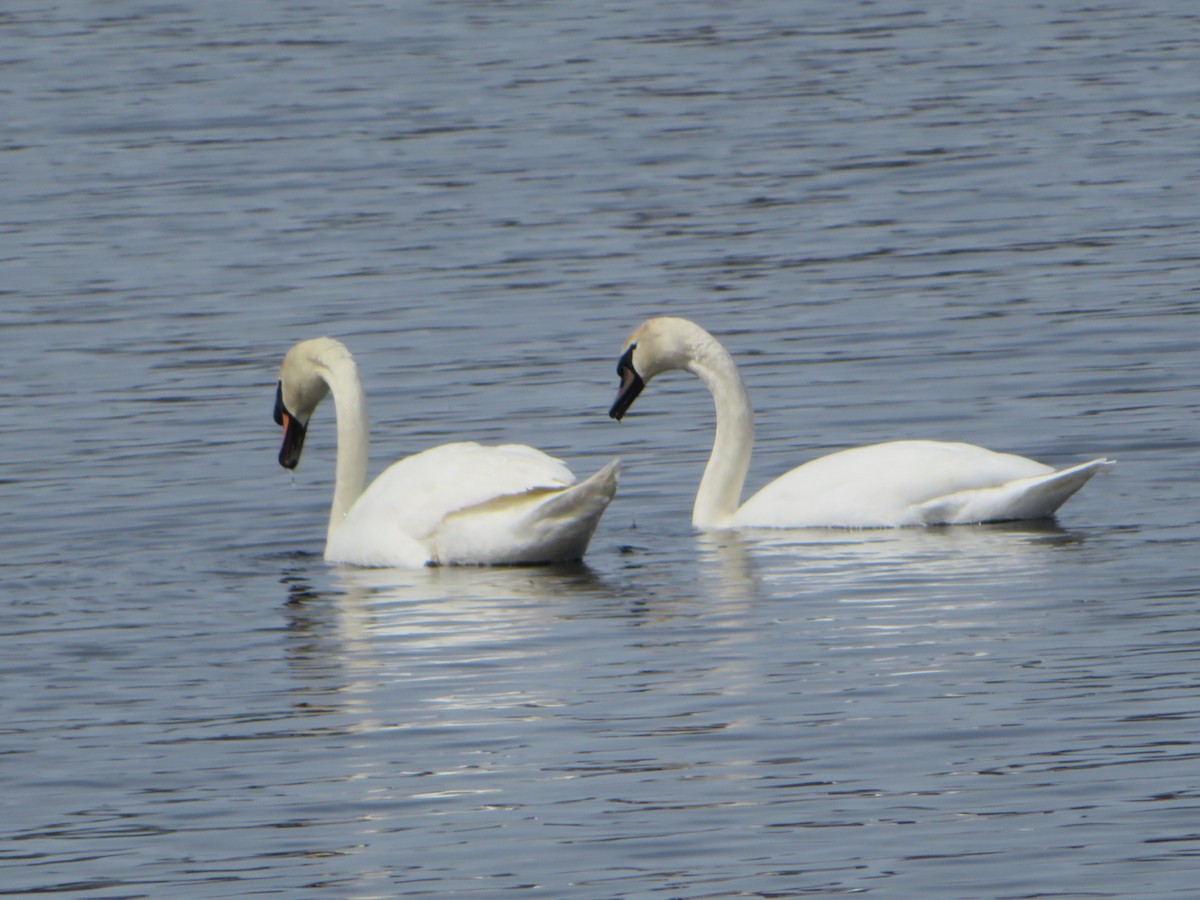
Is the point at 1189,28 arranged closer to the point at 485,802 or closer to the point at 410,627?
the point at 410,627

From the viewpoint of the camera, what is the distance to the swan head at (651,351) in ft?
47.2

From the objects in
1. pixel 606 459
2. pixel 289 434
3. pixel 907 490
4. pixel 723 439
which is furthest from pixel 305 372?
pixel 907 490

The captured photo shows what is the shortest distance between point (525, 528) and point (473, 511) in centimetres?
26

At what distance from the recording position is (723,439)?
14.1 m

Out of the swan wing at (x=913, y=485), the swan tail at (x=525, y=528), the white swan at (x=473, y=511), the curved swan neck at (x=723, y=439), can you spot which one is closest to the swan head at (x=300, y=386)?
the white swan at (x=473, y=511)

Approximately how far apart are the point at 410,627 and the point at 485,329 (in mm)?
8028

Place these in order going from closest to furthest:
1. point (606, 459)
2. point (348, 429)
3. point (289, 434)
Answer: point (348, 429) < point (289, 434) < point (606, 459)

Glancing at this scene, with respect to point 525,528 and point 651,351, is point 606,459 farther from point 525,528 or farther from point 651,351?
point 525,528

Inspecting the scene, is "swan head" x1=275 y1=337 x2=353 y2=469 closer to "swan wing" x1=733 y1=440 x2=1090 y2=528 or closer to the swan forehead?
the swan forehead

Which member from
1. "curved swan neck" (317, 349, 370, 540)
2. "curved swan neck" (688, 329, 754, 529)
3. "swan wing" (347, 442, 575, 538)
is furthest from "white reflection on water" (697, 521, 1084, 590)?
"curved swan neck" (317, 349, 370, 540)

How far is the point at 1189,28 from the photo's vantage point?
34469 millimetres

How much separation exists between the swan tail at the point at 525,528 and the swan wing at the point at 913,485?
122 centimetres

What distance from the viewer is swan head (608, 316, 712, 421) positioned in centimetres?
1440

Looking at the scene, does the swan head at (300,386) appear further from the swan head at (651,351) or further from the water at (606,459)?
the swan head at (651,351)
